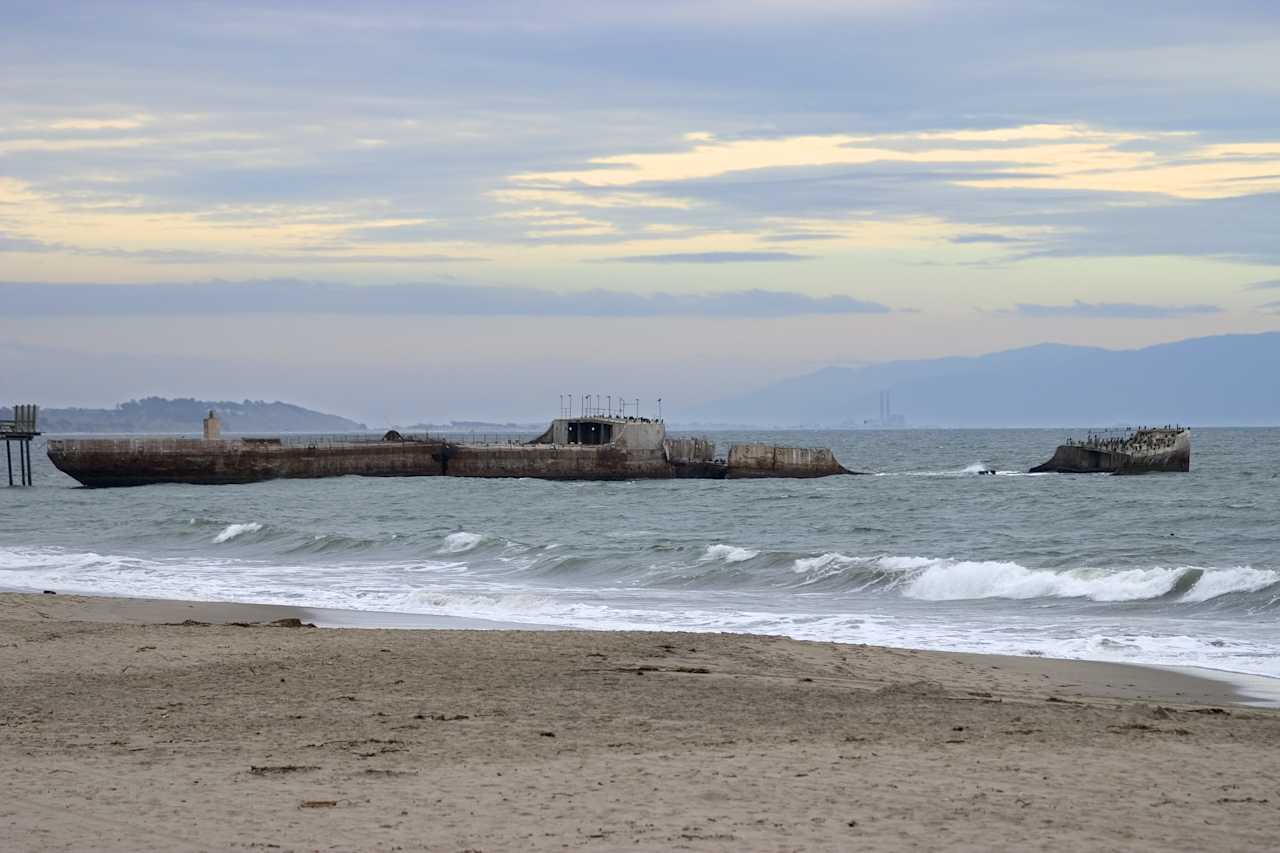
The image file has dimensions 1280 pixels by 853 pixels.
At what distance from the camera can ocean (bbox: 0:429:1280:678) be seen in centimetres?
2320

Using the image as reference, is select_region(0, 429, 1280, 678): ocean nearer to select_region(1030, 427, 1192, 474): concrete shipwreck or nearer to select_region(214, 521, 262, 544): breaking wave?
select_region(214, 521, 262, 544): breaking wave

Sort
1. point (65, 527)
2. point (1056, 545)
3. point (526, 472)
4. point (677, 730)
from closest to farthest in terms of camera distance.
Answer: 1. point (677, 730)
2. point (1056, 545)
3. point (65, 527)
4. point (526, 472)

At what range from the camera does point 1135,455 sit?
256 feet

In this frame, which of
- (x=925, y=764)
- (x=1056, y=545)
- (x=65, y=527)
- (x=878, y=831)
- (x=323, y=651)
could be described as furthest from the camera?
(x=65, y=527)

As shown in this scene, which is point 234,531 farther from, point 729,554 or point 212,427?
point 212,427

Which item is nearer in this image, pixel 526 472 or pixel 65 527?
pixel 65 527

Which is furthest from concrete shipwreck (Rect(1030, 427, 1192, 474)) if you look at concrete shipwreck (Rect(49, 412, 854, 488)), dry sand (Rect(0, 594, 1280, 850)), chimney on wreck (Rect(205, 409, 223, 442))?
dry sand (Rect(0, 594, 1280, 850))

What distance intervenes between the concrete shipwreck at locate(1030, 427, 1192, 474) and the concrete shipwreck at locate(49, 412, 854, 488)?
13.7m

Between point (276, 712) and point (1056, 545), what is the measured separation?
27.6m

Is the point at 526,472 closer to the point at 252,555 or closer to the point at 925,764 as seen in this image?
the point at 252,555

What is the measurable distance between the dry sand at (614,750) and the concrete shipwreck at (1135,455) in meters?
63.7

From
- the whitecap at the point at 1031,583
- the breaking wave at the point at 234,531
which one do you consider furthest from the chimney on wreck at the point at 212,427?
the whitecap at the point at 1031,583

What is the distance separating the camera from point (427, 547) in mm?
39312

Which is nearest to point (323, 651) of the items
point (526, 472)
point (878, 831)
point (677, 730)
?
point (677, 730)
